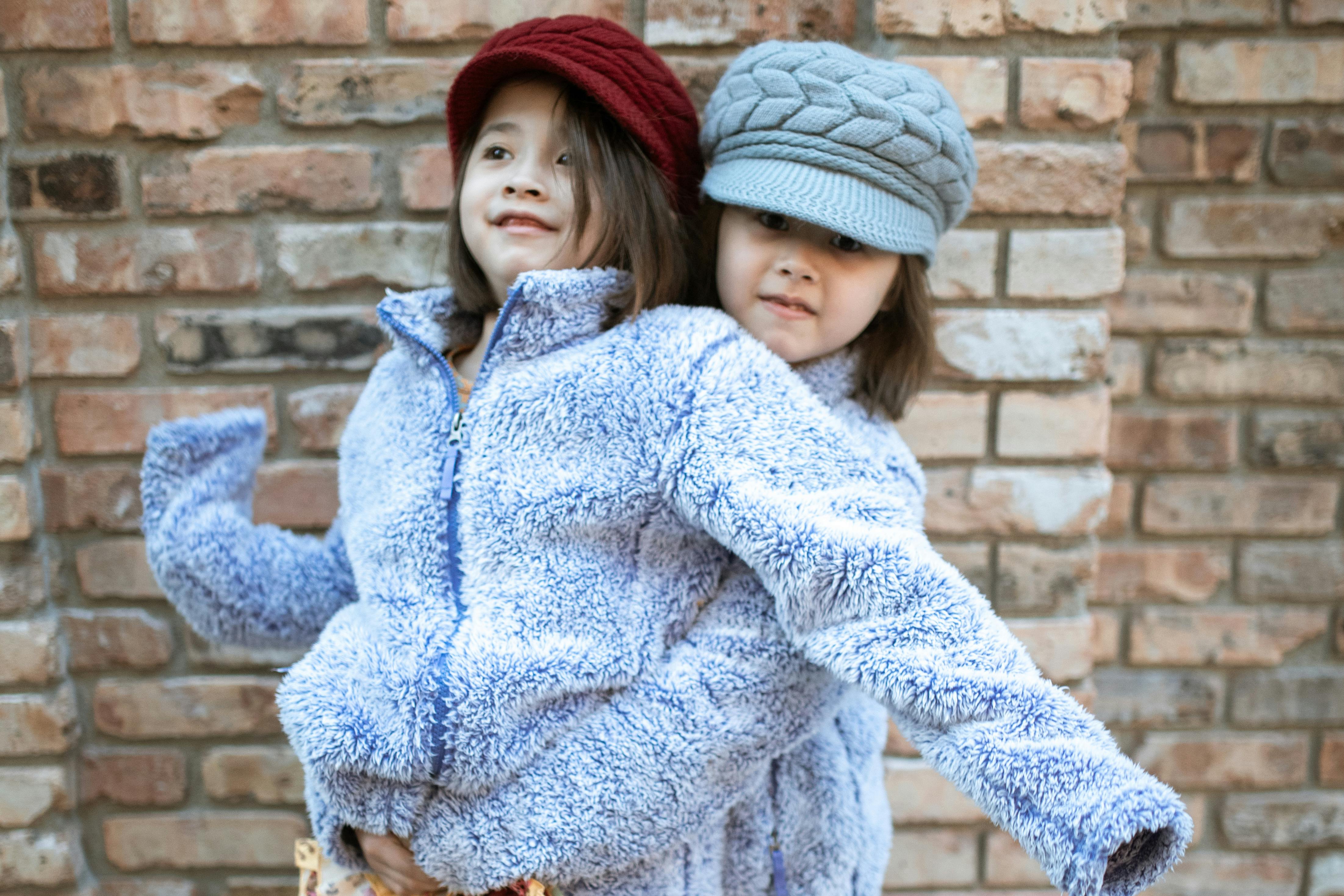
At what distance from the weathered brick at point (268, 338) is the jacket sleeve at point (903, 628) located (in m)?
0.64

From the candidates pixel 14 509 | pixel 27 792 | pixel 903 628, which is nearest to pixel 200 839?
pixel 27 792

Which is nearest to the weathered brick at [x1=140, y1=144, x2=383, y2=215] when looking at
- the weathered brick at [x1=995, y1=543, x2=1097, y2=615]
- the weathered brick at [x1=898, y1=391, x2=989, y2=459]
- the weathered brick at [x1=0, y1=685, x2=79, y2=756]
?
the weathered brick at [x1=0, y1=685, x2=79, y2=756]

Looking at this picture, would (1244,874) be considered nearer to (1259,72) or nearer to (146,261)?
(1259,72)

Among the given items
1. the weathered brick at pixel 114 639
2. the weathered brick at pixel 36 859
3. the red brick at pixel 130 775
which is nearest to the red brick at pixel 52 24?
the weathered brick at pixel 114 639

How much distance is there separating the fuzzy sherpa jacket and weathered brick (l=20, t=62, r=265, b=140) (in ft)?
1.57

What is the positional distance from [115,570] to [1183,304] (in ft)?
5.58

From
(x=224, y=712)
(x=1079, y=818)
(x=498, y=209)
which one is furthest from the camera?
(x=224, y=712)

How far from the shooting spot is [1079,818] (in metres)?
0.65

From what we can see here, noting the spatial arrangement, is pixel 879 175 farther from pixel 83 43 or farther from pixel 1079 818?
pixel 83 43

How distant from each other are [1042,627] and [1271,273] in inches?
27.4

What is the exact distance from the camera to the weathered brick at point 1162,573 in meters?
1.45

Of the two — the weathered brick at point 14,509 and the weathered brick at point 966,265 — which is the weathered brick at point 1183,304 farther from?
the weathered brick at point 14,509

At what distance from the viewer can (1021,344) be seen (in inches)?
48.8

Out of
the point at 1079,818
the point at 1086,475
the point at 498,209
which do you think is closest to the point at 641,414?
the point at 498,209
